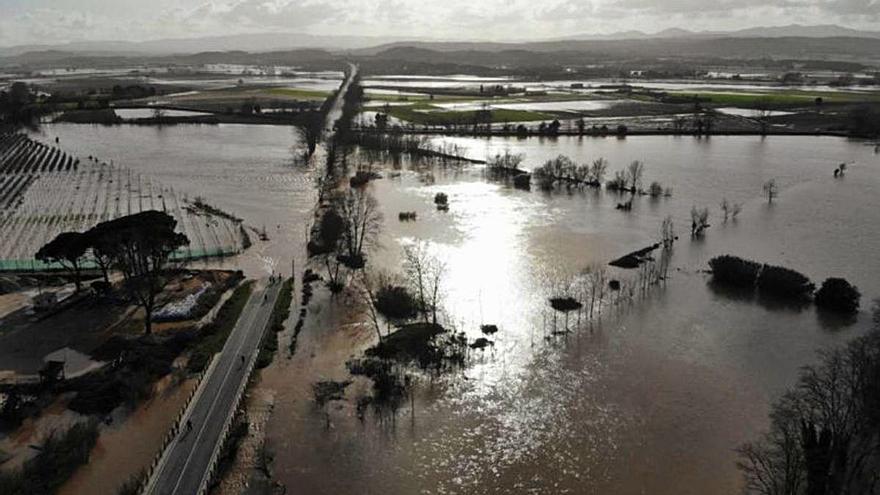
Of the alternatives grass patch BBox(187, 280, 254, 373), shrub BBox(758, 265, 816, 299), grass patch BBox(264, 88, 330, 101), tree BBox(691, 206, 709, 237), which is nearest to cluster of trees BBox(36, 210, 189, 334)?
grass patch BBox(187, 280, 254, 373)

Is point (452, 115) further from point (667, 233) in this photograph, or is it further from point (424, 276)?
point (424, 276)

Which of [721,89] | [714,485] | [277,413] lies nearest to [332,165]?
[277,413]

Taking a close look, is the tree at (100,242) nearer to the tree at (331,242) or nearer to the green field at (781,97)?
the tree at (331,242)

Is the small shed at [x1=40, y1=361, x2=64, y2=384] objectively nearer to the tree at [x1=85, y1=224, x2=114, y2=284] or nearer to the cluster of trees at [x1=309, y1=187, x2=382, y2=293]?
the tree at [x1=85, y1=224, x2=114, y2=284]

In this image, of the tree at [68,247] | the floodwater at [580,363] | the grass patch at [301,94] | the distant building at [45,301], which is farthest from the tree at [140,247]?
the grass patch at [301,94]

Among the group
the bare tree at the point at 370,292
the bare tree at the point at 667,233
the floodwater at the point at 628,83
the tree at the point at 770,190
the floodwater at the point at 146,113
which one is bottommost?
the bare tree at the point at 370,292

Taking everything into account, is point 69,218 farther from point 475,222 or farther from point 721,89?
point 721,89
